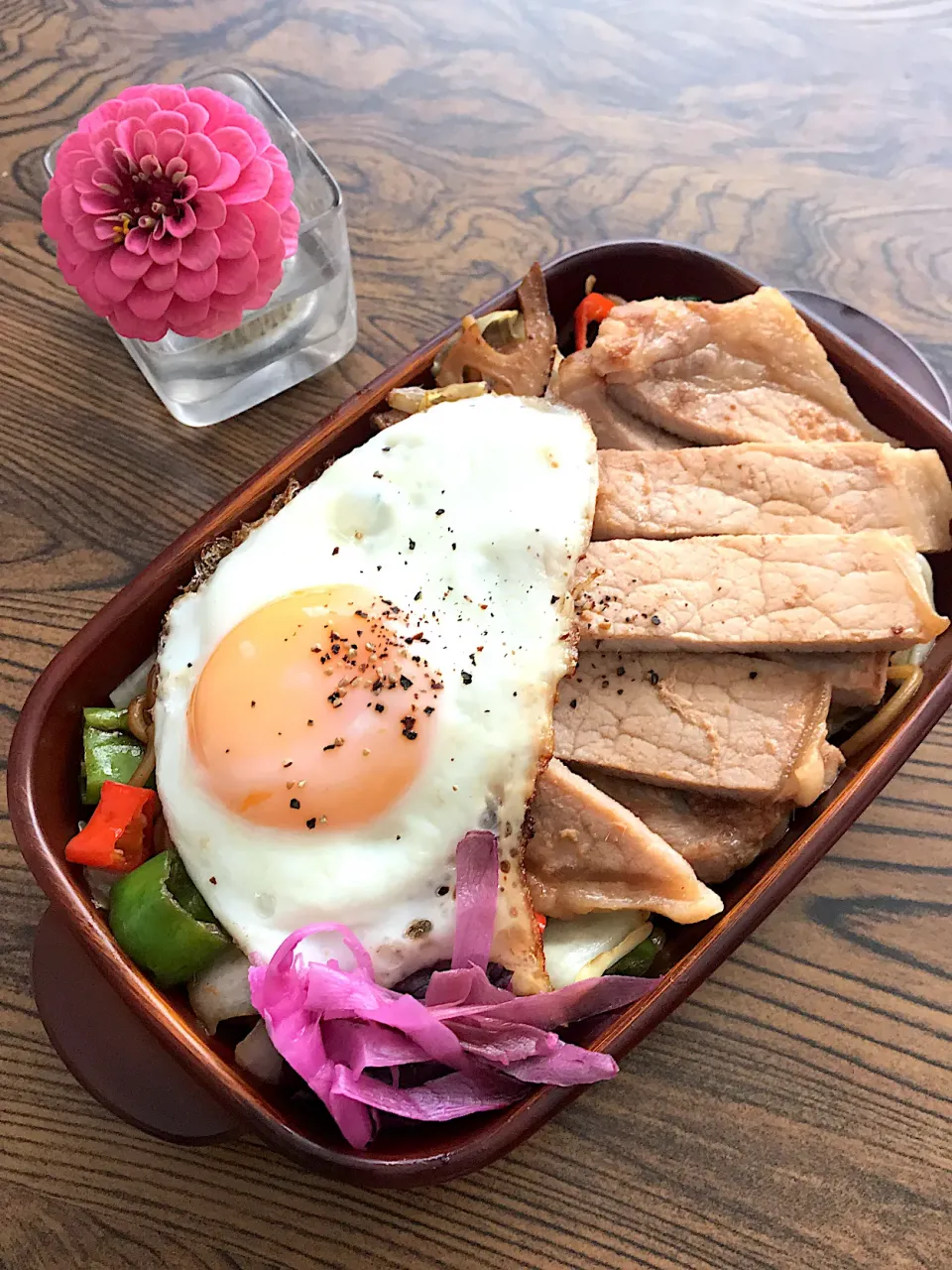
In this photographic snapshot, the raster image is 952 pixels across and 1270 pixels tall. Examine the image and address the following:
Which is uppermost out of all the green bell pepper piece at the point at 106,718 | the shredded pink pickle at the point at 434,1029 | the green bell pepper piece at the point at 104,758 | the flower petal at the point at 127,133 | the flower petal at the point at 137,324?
the flower petal at the point at 127,133

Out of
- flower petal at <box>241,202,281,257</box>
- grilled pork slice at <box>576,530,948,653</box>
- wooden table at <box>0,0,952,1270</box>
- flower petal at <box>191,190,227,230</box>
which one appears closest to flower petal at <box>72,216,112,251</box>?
flower petal at <box>191,190,227,230</box>

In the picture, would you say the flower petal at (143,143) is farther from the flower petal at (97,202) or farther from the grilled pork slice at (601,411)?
the grilled pork slice at (601,411)

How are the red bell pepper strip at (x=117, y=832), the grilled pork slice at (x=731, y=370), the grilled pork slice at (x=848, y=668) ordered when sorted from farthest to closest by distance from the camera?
1. the grilled pork slice at (x=731, y=370)
2. the grilled pork slice at (x=848, y=668)
3. the red bell pepper strip at (x=117, y=832)

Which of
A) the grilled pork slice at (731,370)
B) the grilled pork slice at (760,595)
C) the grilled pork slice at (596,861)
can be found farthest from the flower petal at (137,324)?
the grilled pork slice at (596,861)

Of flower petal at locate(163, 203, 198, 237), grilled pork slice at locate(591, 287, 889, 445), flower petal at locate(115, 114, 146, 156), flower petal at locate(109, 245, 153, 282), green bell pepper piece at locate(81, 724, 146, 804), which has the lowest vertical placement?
green bell pepper piece at locate(81, 724, 146, 804)

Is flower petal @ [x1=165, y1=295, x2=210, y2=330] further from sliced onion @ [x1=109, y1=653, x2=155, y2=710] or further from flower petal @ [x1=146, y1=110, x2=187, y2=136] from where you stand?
sliced onion @ [x1=109, y1=653, x2=155, y2=710]

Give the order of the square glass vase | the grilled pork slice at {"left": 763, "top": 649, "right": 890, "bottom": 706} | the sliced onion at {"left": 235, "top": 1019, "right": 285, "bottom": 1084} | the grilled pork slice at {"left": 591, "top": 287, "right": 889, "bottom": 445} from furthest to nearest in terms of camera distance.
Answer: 1. the square glass vase
2. the grilled pork slice at {"left": 591, "top": 287, "right": 889, "bottom": 445}
3. the grilled pork slice at {"left": 763, "top": 649, "right": 890, "bottom": 706}
4. the sliced onion at {"left": 235, "top": 1019, "right": 285, "bottom": 1084}

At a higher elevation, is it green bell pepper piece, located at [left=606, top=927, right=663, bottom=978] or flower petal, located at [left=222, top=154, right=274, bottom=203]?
flower petal, located at [left=222, top=154, right=274, bottom=203]

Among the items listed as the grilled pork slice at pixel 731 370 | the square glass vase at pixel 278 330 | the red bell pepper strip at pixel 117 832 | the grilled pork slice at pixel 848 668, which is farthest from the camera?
the square glass vase at pixel 278 330

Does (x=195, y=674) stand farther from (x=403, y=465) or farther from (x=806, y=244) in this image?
(x=806, y=244)
